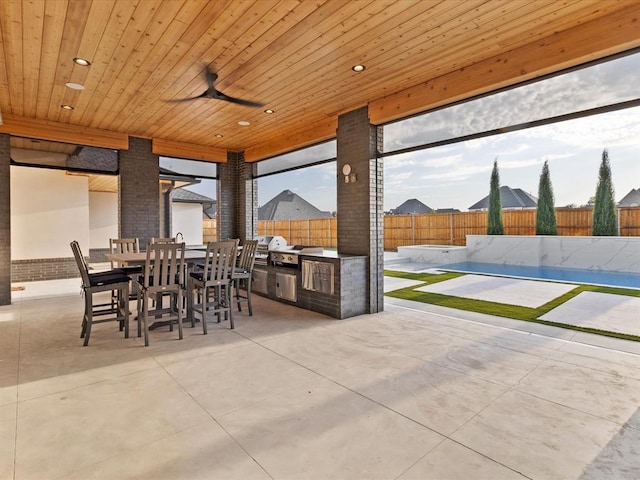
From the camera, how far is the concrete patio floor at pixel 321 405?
180cm

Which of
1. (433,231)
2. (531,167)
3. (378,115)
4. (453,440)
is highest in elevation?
(531,167)

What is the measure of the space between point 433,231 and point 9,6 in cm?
1324

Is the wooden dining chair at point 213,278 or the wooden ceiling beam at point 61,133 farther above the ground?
the wooden ceiling beam at point 61,133

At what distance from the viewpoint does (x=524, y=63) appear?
3469mm

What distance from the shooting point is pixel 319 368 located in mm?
3031

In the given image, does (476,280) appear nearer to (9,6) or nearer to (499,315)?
(499,315)

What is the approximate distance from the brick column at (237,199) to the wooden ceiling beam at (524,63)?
3.85m

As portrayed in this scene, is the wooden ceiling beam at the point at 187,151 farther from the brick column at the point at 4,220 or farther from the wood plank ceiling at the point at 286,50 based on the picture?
the brick column at the point at 4,220

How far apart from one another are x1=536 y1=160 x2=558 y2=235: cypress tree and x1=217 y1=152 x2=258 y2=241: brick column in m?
9.45

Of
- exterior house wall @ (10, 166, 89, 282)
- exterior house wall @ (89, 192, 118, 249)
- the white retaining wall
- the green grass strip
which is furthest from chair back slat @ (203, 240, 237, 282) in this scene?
the white retaining wall

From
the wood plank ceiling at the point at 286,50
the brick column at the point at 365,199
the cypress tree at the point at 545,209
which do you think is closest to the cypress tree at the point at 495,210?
the cypress tree at the point at 545,209

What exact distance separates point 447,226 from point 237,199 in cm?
885

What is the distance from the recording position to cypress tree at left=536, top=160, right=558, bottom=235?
11539 millimetres

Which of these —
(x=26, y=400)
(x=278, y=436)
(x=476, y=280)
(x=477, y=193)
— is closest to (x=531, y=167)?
(x=477, y=193)
